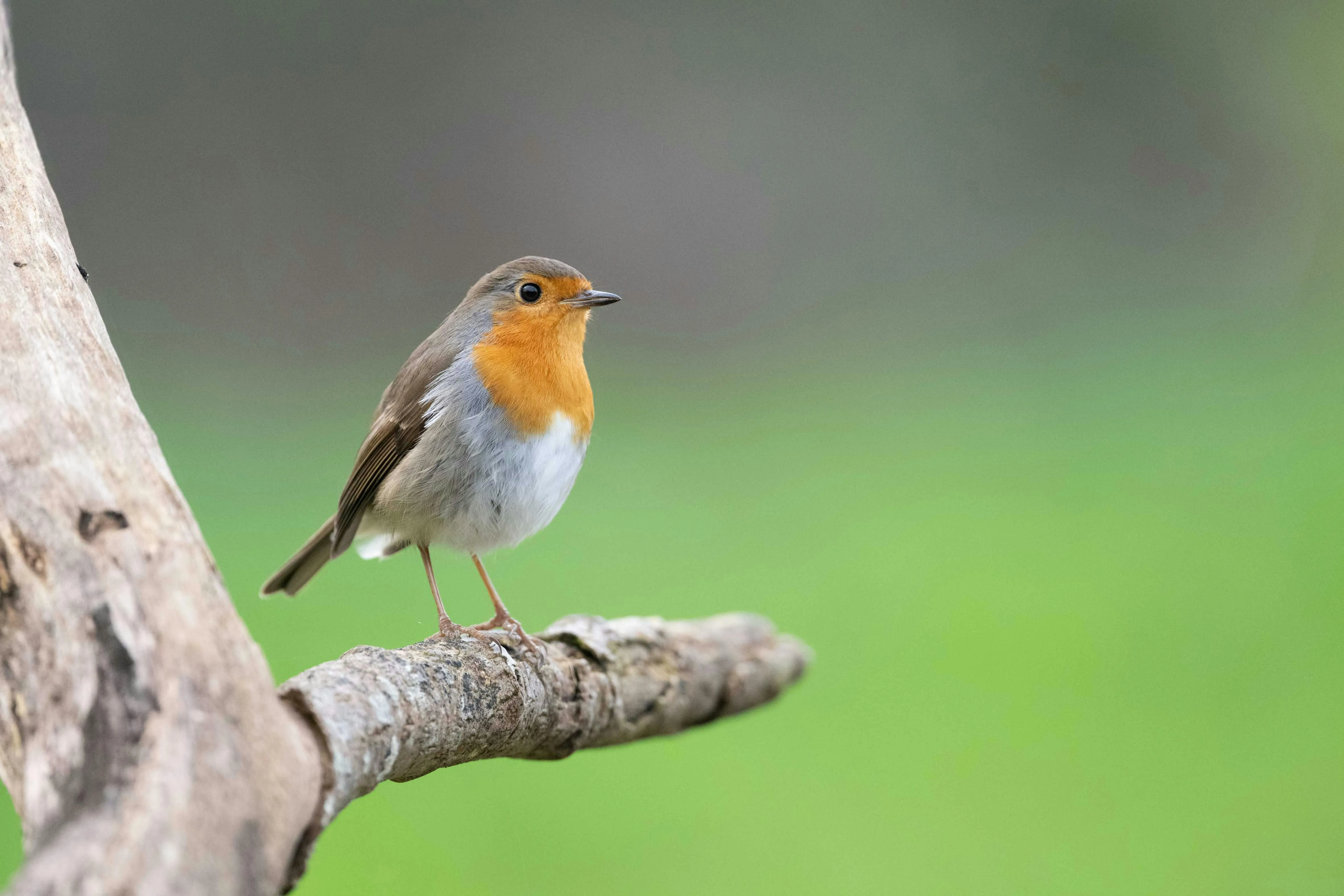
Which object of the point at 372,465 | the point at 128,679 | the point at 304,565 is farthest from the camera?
the point at 304,565

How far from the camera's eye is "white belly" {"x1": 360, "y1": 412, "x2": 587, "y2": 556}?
114 inches

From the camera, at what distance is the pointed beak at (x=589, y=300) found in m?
3.19

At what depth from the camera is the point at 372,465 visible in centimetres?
313

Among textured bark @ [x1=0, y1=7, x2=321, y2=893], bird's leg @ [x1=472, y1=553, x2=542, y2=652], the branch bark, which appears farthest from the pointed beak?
textured bark @ [x1=0, y1=7, x2=321, y2=893]

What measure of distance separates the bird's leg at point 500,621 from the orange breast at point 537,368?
50cm

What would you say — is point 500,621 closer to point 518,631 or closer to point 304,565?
point 518,631

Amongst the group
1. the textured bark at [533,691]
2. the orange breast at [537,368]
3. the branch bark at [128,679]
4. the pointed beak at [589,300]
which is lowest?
the textured bark at [533,691]

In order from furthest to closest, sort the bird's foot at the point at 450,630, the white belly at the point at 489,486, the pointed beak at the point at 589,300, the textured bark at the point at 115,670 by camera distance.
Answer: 1. the pointed beak at the point at 589,300
2. the white belly at the point at 489,486
3. the bird's foot at the point at 450,630
4. the textured bark at the point at 115,670

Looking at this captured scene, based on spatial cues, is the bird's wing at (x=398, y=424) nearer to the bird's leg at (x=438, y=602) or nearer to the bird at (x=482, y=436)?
the bird at (x=482, y=436)

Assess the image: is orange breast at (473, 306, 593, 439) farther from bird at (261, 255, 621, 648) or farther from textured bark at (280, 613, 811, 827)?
textured bark at (280, 613, 811, 827)

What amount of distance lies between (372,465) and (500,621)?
572mm

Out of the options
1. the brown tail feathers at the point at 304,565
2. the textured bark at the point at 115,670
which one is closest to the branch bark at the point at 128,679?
the textured bark at the point at 115,670

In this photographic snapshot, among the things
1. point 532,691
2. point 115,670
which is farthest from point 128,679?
point 532,691

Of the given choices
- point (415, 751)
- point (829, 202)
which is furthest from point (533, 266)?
Answer: point (829, 202)
